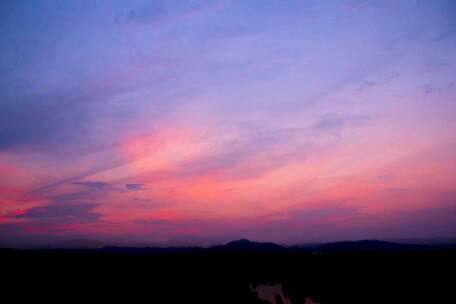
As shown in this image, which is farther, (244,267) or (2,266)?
(244,267)

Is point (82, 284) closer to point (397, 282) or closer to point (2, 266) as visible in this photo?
point (2, 266)

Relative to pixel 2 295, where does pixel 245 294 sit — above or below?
below

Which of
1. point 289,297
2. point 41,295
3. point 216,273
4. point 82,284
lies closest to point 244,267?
point 216,273

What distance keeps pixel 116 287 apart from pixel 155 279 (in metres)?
8.19

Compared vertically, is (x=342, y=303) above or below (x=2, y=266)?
below

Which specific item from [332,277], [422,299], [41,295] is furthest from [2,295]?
[332,277]

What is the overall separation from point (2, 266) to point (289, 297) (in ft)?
114

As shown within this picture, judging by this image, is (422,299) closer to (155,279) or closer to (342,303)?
(342,303)

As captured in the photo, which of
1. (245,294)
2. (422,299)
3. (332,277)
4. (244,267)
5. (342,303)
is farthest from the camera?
(244,267)

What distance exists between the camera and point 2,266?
42.4 m

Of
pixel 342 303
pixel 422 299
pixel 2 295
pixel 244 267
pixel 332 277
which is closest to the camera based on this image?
pixel 2 295

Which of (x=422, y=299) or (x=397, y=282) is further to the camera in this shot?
(x=397, y=282)

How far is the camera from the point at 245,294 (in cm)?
4216

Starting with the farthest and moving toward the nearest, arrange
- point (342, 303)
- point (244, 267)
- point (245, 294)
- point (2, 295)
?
1. point (244, 267)
2. point (245, 294)
3. point (342, 303)
4. point (2, 295)
